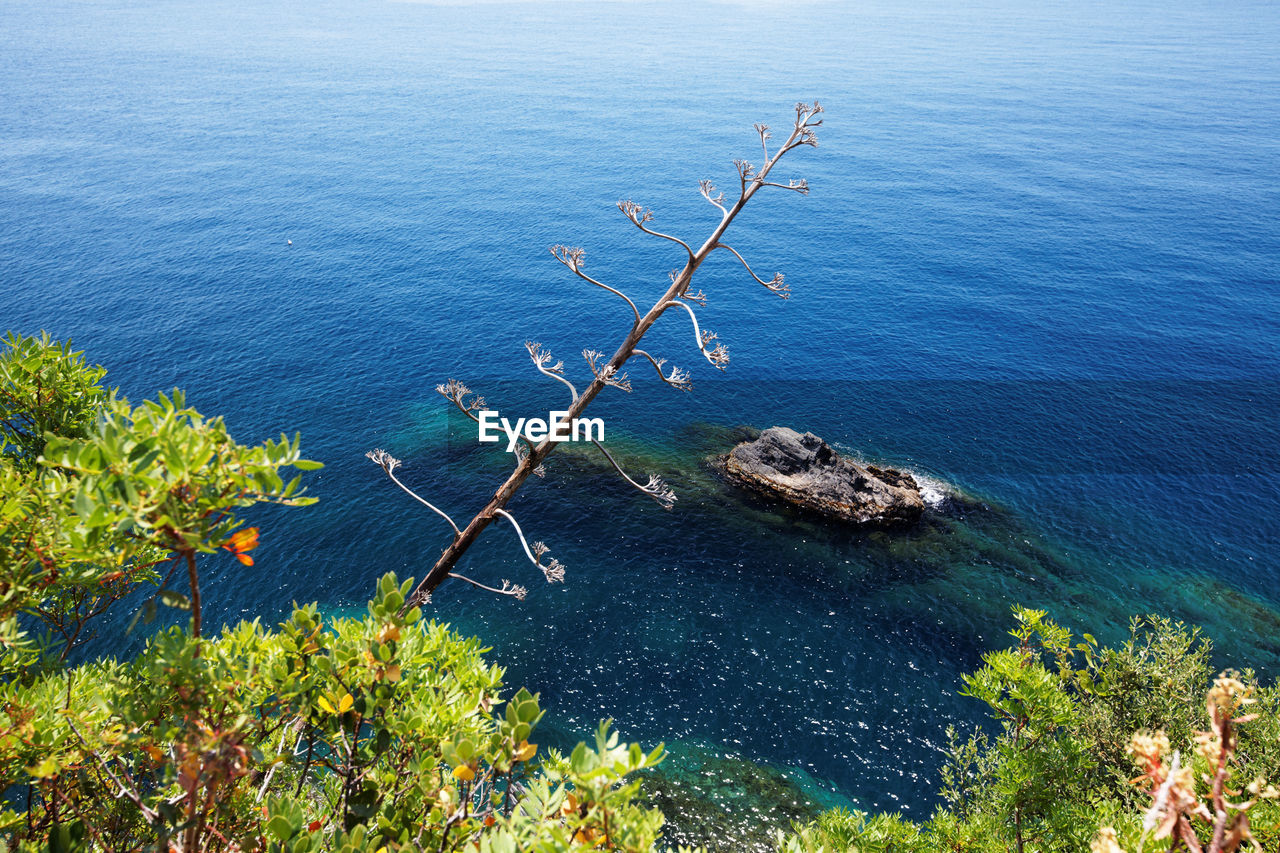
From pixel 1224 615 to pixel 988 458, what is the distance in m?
16.5

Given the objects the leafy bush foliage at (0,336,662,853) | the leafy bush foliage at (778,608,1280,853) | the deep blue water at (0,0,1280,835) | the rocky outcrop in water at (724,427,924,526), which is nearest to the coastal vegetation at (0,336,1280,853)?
the leafy bush foliage at (0,336,662,853)

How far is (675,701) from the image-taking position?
108 feet

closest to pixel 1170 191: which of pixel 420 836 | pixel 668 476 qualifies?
pixel 668 476

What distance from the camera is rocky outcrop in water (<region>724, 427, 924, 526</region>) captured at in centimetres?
4438

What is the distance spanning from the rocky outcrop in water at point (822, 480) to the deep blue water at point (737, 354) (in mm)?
1825

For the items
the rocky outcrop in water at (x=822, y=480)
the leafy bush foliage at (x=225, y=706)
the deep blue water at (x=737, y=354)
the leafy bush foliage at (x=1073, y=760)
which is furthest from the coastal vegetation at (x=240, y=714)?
the rocky outcrop in water at (x=822, y=480)

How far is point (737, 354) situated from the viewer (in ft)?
216

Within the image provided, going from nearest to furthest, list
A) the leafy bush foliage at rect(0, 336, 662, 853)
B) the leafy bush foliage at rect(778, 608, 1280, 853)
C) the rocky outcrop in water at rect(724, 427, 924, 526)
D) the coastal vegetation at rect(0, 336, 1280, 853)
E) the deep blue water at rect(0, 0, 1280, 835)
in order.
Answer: the coastal vegetation at rect(0, 336, 1280, 853)
the leafy bush foliage at rect(0, 336, 662, 853)
the leafy bush foliage at rect(778, 608, 1280, 853)
the deep blue water at rect(0, 0, 1280, 835)
the rocky outcrop in water at rect(724, 427, 924, 526)

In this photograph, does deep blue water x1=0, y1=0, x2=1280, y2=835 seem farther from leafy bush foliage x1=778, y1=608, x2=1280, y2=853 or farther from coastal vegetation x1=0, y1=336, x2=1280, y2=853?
coastal vegetation x1=0, y1=336, x2=1280, y2=853

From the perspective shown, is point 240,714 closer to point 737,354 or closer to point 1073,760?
point 1073,760

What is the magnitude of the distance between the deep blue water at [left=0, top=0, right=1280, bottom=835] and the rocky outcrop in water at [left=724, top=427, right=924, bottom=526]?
183 cm

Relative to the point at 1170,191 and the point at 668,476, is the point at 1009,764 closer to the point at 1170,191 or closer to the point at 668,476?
the point at 668,476

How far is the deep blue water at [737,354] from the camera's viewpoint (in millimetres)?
36500

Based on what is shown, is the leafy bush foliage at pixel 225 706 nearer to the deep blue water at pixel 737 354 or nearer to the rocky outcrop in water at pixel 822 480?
the deep blue water at pixel 737 354
